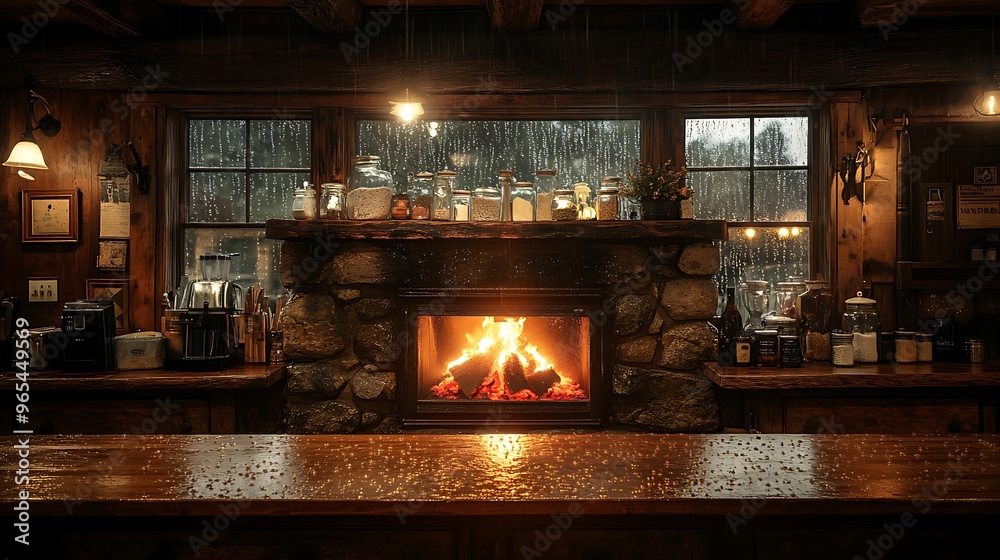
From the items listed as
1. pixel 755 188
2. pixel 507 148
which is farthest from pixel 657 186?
pixel 507 148

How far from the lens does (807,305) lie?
10.9ft

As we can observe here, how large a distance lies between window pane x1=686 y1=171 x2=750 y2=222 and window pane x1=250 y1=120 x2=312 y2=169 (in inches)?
88.8

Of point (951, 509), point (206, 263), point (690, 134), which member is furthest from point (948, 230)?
point (206, 263)

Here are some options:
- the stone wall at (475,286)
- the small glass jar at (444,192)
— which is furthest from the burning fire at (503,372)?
the small glass jar at (444,192)

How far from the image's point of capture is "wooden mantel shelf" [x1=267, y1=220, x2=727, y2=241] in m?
2.98

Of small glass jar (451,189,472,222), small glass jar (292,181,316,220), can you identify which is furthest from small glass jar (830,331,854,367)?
small glass jar (292,181,316,220)

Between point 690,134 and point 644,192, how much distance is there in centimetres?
71

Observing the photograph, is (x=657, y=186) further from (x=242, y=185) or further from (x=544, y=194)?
(x=242, y=185)

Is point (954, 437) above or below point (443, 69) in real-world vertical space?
below

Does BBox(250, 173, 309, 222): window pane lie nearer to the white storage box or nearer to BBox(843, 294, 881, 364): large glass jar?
the white storage box

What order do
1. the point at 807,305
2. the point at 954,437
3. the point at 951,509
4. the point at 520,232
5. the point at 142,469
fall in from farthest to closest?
the point at 807,305 < the point at 520,232 < the point at 954,437 < the point at 142,469 < the point at 951,509

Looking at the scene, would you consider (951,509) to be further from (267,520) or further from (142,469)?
(142,469)

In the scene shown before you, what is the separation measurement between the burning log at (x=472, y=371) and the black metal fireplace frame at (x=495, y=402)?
0.16 metres

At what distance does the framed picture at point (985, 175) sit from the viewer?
3.38 meters
